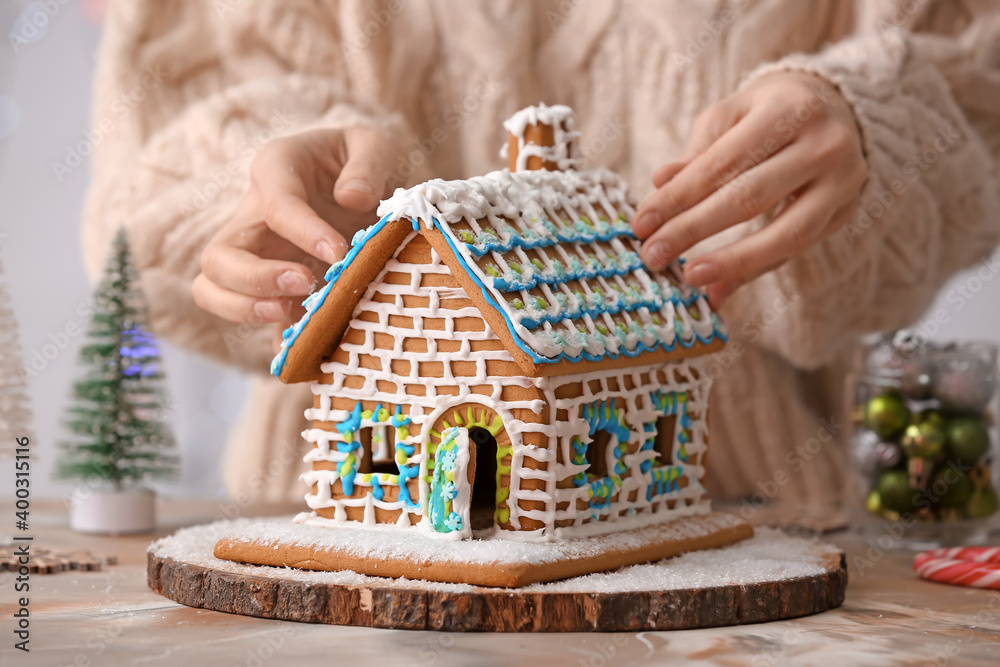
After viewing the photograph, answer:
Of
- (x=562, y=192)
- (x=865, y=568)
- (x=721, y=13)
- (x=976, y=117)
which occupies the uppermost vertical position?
(x=721, y=13)

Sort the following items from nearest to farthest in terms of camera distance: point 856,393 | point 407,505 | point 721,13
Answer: point 407,505 < point 856,393 < point 721,13

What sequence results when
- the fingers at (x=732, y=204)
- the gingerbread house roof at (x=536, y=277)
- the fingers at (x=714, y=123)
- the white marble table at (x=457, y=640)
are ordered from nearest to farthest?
the white marble table at (x=457, y=640)
the gingerbread house roof at (x=536, y=277)
the fingers at (x=732, y=204)
the fingers at (x=714, y=123)

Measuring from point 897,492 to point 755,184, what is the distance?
0.64m

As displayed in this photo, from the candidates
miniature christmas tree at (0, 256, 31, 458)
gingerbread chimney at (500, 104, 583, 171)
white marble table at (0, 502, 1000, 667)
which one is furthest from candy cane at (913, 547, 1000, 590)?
miniature christmas tree at (0, 256, 31, 458)

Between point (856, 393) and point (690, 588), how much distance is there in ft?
2.74

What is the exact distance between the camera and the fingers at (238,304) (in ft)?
5.28

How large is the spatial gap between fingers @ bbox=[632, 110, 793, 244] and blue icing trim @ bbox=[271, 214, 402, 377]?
0.46 m

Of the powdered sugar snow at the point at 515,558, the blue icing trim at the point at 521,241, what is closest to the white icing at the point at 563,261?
the blue icing trim at the point at 521,241

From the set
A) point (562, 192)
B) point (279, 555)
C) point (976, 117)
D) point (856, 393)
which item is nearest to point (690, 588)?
point (279, 555)

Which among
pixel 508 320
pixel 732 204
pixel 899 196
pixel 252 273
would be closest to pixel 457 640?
pixel 508 320

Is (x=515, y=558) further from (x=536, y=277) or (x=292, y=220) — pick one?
(x=292, y=220)

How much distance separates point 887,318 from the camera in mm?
2326

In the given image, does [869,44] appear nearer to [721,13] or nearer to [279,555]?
[721,13]

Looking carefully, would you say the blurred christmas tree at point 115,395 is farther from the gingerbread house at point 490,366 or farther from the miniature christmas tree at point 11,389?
the gingerbread house at point 490,366
